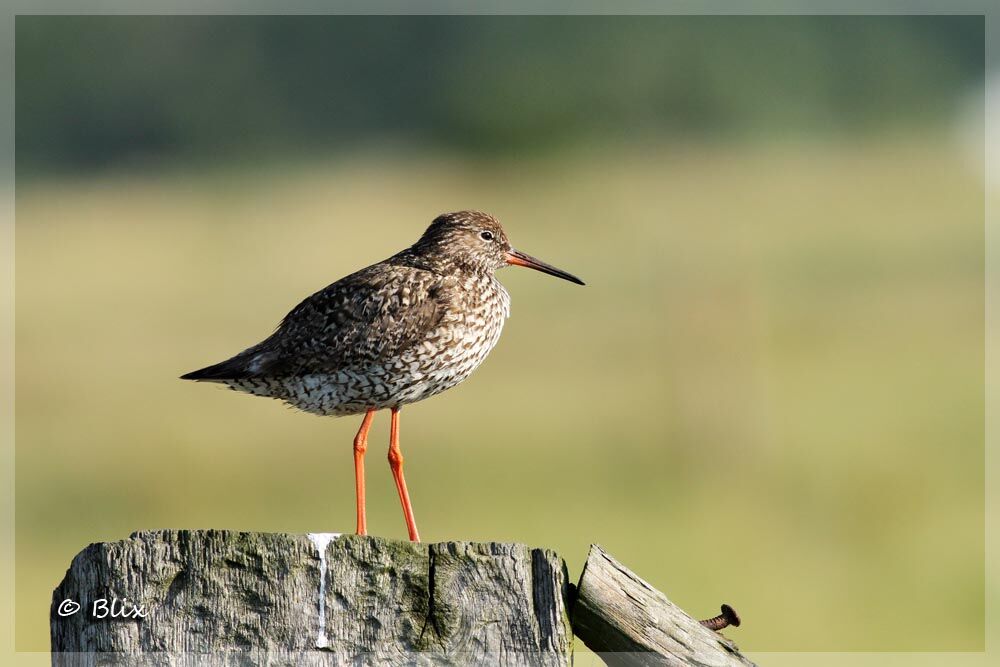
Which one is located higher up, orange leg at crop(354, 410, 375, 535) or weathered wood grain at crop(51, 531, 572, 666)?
orange leg at crop(354, 410, 375, 535)

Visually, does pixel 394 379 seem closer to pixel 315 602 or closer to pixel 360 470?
pixel 360 470

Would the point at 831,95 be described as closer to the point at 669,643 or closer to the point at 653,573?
the point at 653,573

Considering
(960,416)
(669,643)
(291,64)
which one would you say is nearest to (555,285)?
(960,416)

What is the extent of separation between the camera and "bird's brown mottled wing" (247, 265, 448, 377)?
636cm

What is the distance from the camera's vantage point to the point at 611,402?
1627 centimetres

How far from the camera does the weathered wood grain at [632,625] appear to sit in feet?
12.0

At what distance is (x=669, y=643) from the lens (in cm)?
370

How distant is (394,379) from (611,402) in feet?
33.3

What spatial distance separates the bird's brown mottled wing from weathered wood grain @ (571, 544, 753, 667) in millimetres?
2807

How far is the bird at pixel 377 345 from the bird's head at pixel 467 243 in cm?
6

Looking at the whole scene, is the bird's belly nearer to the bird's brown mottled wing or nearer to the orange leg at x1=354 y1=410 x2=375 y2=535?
the bird's brown mottled wing

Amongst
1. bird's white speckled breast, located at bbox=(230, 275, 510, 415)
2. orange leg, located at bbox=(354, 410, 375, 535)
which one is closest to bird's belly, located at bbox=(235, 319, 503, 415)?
bird's white speckled breast, located at bbox=(230, 275, 510, 415)

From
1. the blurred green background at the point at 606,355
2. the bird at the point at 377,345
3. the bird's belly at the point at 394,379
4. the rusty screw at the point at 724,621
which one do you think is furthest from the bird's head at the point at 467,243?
the blurred green background at the point at 606,355

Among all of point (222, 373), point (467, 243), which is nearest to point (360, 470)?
point (222, 373)
